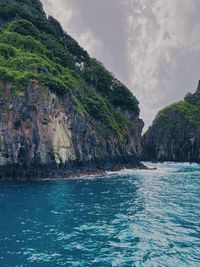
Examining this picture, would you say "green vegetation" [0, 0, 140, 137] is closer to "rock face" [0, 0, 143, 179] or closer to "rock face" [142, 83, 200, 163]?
"rock face" [0, 0, 143, 179]

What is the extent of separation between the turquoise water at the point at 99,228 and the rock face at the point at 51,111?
56.0 feet

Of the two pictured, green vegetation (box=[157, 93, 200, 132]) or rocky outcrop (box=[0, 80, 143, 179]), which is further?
green vegetation (box=[157, 93, 200, 132])

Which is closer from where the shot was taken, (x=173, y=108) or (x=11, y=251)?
(x=11, y=251)

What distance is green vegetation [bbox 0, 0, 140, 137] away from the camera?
242ft

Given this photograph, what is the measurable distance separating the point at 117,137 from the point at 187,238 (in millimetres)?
71267

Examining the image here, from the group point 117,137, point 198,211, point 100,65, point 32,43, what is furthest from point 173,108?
point 198,211

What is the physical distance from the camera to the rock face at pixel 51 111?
6425 cm

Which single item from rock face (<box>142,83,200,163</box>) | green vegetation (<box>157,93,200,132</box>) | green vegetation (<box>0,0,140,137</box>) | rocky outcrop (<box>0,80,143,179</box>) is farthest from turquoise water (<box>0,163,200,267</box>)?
green vegetation (<box>157,93,200,132</box>)

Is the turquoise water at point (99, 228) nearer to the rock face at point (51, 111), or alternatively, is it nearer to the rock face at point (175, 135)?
the rock face at point (51, 111)

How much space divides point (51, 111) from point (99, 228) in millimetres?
44404

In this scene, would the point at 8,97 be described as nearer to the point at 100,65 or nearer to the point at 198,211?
the point at 198,211

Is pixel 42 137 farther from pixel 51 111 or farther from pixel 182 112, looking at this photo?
pixel 182 112

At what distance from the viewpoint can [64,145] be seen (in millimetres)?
Answer: 70125

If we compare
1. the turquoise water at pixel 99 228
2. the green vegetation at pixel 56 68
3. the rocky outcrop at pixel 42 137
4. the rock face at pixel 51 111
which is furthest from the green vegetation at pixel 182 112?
the turquoise water at pixel 99 228
